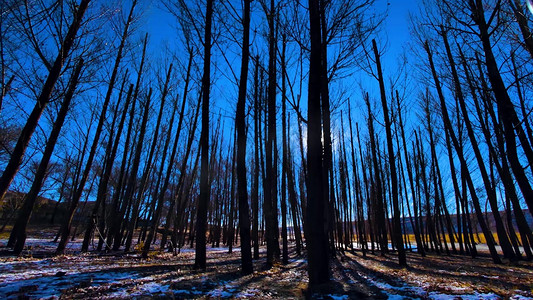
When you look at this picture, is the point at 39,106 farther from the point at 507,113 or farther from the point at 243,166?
the point at 507,113

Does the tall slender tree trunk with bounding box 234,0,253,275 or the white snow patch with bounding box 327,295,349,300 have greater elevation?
the tall slender tree trunk with bounding box 234,0,253,275

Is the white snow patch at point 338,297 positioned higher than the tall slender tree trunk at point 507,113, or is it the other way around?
the tall slender tree trunk at point 507,113

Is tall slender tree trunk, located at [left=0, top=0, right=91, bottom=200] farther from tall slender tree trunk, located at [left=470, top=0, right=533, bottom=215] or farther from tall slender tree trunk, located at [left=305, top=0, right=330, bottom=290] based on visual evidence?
tall slender tree trunk, located at [left=470, top=0, right=533, bottom=215]

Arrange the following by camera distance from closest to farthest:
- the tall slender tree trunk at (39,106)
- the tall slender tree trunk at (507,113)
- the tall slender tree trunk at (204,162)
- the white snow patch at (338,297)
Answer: the white snow patch at (338,297) < the tall slender tree trunk at (507,113) < the tall slender tree trunk at (39,106) < the tall slender tree trunk at (204,162)

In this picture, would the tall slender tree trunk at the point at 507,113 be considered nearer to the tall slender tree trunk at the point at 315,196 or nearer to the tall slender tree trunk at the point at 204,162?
the tall slender tree trunk at the point at 315,196

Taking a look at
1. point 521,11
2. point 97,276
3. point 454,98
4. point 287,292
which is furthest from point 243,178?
point 454,98

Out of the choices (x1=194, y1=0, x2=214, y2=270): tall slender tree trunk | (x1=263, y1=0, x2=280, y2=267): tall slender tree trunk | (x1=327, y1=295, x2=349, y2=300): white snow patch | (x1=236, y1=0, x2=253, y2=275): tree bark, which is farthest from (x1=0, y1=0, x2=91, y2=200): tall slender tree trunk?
(x1=327, y1=295, x2=349, y2=300): white snow patch

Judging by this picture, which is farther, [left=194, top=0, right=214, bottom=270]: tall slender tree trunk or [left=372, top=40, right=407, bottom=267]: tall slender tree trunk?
[left=372, top=40, right=407, bottom=267]: tall slender tree trunk

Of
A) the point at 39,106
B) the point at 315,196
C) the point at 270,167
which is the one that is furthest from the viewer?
the point at 270,167

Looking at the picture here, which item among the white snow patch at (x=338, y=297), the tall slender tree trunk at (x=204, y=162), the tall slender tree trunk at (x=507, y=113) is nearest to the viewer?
the white snow patch at (x=338, y=297)

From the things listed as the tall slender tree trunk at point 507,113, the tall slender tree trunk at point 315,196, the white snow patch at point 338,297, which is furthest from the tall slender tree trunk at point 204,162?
the tall slender tree trunk at point 507,113

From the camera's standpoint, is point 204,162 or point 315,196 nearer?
point 315,196

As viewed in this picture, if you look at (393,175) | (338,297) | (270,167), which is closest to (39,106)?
(270,167)

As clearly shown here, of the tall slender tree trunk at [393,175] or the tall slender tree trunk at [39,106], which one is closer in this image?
the tall slender tree trunk at [39,106]
